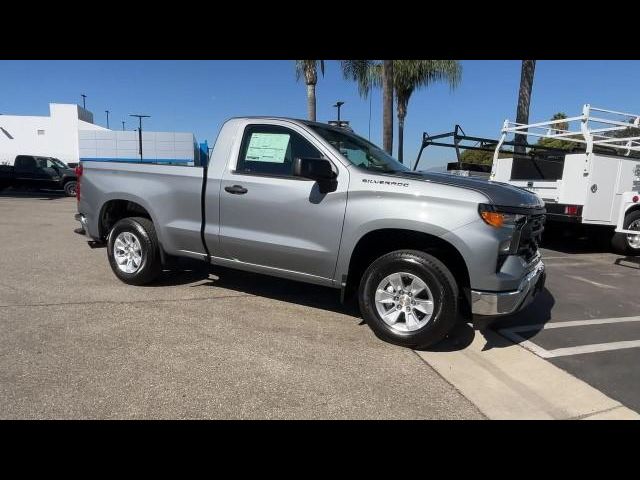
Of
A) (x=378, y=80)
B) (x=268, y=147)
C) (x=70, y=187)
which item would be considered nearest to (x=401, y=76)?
(x=378, y=80)

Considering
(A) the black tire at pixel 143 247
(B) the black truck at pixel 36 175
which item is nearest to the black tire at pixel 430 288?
(A) the black tire at pixel 143 247

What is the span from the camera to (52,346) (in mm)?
3508

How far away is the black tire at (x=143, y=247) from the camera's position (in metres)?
4.98

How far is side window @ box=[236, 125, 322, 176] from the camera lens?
425 centimetres

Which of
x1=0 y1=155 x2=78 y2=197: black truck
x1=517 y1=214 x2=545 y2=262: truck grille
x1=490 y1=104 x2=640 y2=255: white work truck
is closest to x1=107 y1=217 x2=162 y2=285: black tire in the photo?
x1=517 y1=214 x2=545 y2=262: truck grille

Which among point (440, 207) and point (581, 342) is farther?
point (581, 342)

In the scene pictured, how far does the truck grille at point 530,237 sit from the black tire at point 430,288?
689 mm

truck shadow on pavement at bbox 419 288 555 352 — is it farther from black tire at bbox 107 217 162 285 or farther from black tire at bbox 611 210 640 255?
black tire at bbox 611 210 640 255

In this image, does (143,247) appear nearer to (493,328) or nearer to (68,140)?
(493,328)

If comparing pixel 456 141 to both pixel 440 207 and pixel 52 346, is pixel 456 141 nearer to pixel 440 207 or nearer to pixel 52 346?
pixel 440 207

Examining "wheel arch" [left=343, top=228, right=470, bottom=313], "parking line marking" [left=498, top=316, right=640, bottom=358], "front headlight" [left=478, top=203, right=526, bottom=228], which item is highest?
"front headlight" [left=478, top=203, right=526, bottom=228]

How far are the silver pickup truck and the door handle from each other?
0.01 metres
